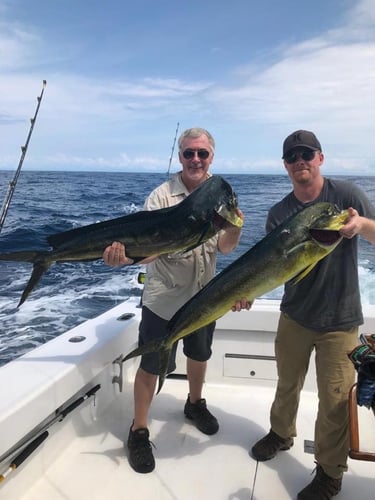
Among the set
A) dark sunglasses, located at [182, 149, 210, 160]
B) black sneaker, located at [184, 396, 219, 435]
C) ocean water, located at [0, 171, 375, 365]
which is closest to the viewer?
dark sunglasses, located at [182, 149, 210, 160]

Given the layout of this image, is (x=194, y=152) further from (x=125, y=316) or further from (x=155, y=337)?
(x=125, y=316)

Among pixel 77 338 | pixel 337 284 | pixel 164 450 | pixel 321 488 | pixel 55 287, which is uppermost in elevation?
pixel 337 284

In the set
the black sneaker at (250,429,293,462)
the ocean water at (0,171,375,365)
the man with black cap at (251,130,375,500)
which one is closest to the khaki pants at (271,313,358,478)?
the man with black cap at (251,130,375,500)

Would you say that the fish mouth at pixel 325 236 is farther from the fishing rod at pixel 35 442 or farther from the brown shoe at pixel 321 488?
the fishing rod at pixel 35 442

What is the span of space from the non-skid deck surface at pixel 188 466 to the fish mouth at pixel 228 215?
1.50 m

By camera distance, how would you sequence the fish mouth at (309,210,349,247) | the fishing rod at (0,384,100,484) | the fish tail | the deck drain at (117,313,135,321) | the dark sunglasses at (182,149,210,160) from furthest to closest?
the deck drain at (117,313,135,321) < the dark sunglasses at (182,149,210,160) < the fish tail < the fishing rod at (0,384,100,484) < the fish mouth at (309,210,349,247)

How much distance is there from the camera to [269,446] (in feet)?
8.91

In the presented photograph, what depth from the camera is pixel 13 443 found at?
208 centimetres

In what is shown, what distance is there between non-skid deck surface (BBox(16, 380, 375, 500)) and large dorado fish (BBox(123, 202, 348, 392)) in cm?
81

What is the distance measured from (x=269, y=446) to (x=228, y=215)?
62.2 inches

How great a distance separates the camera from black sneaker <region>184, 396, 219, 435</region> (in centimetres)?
302

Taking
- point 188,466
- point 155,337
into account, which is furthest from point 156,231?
point 188,466

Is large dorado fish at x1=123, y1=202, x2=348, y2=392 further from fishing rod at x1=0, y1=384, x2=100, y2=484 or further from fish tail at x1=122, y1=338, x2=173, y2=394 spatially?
fishing rod at x1=0, y1=384, x2=100, y2=484

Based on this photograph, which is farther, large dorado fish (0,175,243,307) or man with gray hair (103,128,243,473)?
man with gray hair (103,128,243,473)
